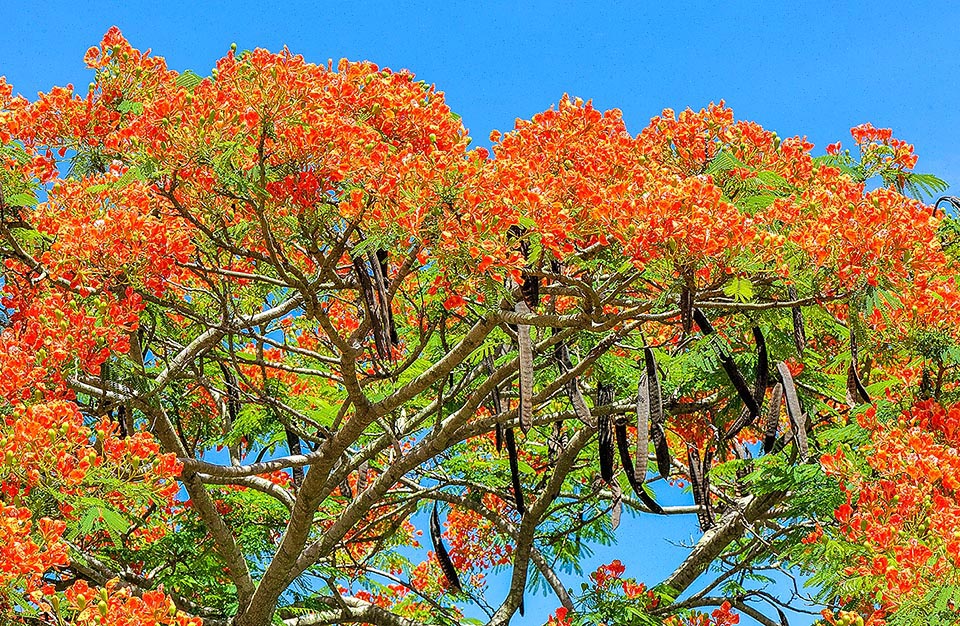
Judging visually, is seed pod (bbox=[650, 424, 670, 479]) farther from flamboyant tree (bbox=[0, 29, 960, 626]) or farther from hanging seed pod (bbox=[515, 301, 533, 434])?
hanging seed pod (bbox=[515, 301, 533, 434])

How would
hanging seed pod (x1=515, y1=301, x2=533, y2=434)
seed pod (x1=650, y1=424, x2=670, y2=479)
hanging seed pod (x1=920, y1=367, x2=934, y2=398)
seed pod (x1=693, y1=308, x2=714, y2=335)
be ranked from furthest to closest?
hanging seed pod (x1=920, y1=367, x2=934, y2=398) < seed pod (x1=650, y1=424, x2=670, y2=479) < seed pod (x1=693, y1=308, x2=714, y2=335) < hanging seed pod (x1=515, y1=301, x2=533, y2=434)

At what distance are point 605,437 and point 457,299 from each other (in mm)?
1331

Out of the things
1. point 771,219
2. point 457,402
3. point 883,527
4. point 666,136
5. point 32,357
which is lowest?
point 883,527

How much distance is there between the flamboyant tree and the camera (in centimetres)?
532

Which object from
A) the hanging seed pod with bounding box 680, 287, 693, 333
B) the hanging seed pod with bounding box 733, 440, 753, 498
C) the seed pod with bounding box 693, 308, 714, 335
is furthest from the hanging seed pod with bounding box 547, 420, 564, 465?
the hanging seed pod with bounding box 680, 287, 693, 333

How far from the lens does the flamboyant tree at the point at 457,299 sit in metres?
5.32

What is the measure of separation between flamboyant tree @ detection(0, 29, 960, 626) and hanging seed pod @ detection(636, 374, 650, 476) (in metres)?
0.01

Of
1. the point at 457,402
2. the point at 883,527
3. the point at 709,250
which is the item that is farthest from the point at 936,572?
the point at 457,402

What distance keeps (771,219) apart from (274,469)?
4.17m

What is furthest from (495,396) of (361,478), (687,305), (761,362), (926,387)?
(361,478)

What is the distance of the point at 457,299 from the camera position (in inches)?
234

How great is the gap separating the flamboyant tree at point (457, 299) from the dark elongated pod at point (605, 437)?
0.06 ft

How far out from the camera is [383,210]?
5.47m

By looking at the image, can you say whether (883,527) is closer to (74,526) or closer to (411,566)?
(74,526)
